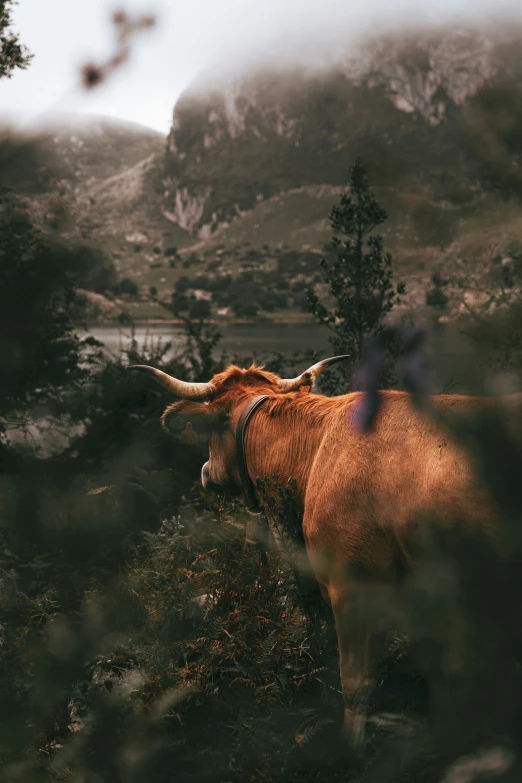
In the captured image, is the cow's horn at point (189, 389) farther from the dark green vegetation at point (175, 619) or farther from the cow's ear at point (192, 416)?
the dark green vegetation at point (175, 619)

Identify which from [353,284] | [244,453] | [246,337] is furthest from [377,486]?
[246,337]

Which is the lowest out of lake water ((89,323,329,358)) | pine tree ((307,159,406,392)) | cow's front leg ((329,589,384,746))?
cow's front leg ((329,589,384,746))

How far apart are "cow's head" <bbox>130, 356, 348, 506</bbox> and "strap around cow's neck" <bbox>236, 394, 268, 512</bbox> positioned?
120 millimetres

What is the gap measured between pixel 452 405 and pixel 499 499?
0.21 m

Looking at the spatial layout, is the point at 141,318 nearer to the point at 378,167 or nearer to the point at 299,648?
the point at 299,648

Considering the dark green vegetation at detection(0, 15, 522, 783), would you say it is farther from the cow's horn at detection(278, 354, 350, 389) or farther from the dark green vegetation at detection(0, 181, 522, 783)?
the cow's horn at detection(278, 354, 350, 389)

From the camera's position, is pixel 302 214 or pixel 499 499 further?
pixel 302 214

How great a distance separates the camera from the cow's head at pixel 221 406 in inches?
214

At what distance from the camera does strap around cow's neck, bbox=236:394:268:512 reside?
5219 millimetres

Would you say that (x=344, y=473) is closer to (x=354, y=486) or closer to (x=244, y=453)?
(x=354, y=486)

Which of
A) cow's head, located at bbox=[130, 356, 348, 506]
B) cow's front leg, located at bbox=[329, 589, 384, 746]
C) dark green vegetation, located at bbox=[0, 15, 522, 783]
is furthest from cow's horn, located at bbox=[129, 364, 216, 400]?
cow's front leg, located at bbox=[329, 589, 384, 746]

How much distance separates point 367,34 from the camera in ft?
6.80

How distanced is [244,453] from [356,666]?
72.1 inches

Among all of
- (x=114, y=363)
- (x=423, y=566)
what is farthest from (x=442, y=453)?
(x=114, y=363)
